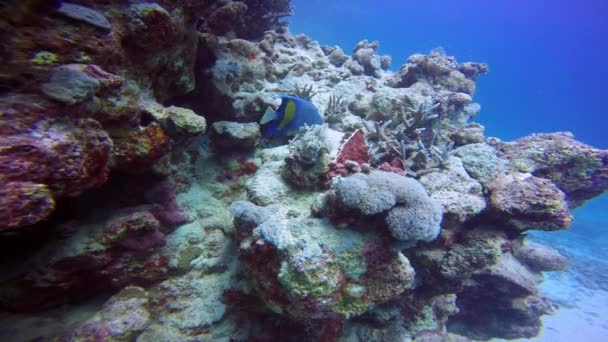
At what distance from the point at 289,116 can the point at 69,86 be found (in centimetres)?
204

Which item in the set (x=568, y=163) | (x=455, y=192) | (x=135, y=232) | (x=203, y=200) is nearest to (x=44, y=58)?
(x=135, y=232)

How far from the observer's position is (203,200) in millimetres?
3521

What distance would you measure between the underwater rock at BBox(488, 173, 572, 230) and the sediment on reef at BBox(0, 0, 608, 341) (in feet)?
0.06

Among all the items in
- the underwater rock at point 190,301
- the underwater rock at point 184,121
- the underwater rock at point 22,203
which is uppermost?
the underwater rock at point 184,121

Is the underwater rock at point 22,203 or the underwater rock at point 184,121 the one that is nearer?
the underwater rock at point 22,203

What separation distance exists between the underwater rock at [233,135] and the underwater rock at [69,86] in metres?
1.79

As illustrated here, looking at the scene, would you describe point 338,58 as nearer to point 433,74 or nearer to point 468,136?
A: point 433,74

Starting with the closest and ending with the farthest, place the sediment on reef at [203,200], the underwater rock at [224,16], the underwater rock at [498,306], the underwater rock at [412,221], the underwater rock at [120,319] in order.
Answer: the sediment on reef at [203,200] → the underwater rock at [120,319] → the underwater rock at [412,221] → the underwater rock at [224,16] → the underwater rock at [498,306]

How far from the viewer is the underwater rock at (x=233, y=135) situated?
364 cm

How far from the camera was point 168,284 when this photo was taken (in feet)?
9.71

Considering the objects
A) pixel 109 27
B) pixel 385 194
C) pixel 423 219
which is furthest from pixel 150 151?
pixel 423 219

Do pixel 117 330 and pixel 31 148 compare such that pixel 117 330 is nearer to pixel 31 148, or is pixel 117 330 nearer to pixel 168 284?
pixel 168 284

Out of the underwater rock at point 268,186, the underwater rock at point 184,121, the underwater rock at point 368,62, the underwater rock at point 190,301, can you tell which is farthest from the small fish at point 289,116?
the underwater rock at point 368,62

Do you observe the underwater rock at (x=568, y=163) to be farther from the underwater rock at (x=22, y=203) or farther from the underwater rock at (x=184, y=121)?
the underwater rock at (x=22, y=203)
